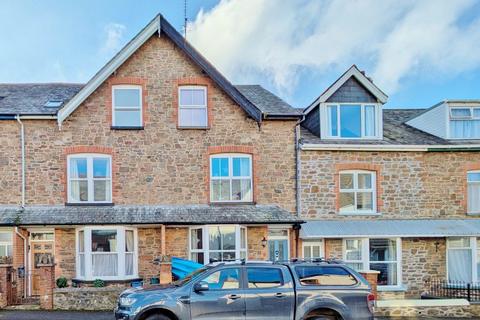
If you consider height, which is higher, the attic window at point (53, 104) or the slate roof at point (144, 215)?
the attic window at point (53, 104)

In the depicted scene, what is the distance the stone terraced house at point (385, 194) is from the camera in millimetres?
17844

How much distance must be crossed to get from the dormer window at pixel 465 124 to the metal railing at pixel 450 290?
6389 mm

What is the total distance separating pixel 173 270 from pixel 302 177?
641 cm

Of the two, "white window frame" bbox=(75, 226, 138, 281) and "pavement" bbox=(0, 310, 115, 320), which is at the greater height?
"white window frame" bbox=(75, 226, 138, 281)

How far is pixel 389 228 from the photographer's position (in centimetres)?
1761

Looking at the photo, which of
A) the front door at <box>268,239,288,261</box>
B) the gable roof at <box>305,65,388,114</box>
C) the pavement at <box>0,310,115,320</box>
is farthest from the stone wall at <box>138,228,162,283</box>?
the gable roof at <box>305,65,388,114</box>

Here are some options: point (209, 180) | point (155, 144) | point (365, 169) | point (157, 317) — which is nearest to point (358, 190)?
point (365, 169)

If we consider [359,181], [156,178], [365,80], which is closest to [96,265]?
[156,178]

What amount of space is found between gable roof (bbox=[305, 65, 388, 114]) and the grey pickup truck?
9.87 m

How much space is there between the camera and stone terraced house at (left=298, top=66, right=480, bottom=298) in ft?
58.5

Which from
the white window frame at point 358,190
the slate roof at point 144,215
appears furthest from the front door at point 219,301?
the white window frame at point 358,190

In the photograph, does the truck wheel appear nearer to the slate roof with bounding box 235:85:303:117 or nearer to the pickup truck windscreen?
the pickup truck windscreen

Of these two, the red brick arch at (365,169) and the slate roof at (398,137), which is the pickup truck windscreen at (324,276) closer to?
the red brick arch at (365,169)

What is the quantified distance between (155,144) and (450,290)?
13.4 m
